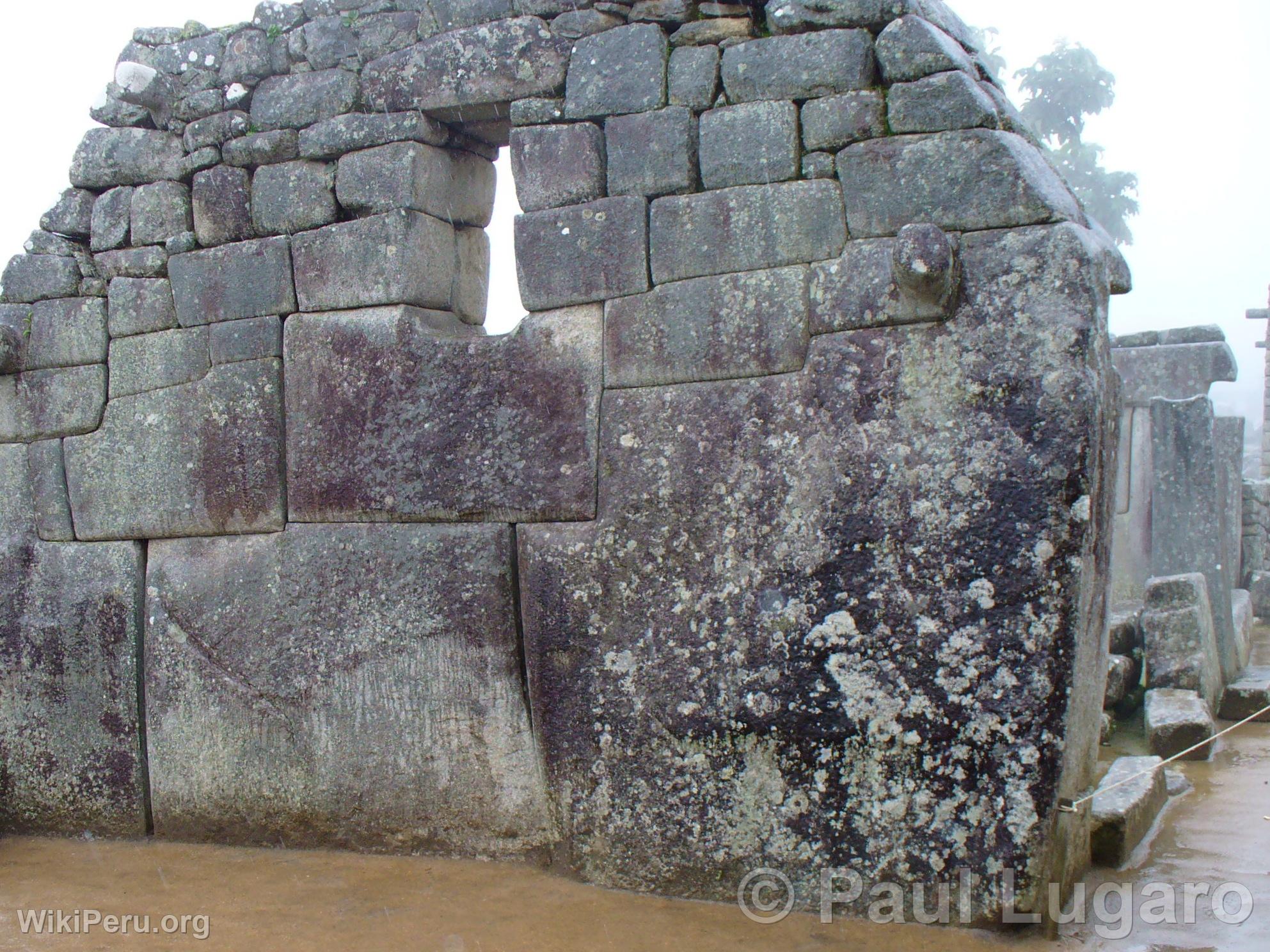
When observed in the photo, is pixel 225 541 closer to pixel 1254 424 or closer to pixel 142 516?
pixel 142 516

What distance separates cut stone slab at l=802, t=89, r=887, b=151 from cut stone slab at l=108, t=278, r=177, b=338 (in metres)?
2.39

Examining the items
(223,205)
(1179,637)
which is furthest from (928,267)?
(1179,637)

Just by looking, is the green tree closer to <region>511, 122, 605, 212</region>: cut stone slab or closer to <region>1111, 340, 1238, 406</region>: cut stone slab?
<region>1111, 340, 1238, 406</region>: cut stone slab

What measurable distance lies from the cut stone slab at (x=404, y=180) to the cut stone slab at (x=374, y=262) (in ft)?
0.16

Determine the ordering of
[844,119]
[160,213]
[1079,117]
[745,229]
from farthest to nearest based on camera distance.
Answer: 1. [1079,117]
2. [160,213]
3. [745,229]
4. [844,119]

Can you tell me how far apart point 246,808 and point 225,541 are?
947 mm

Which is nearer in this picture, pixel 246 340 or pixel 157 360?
pixel 246 340

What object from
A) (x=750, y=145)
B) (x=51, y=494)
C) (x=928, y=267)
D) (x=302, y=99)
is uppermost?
(x=302, y=99)

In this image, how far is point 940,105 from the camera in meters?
2.84

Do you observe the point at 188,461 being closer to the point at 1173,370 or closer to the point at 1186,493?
the point at 1186,493

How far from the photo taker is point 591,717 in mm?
3172

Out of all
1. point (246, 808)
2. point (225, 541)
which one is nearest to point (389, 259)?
point (225, 541)

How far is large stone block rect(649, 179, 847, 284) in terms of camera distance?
2.95 m

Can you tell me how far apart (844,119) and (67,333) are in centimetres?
300
